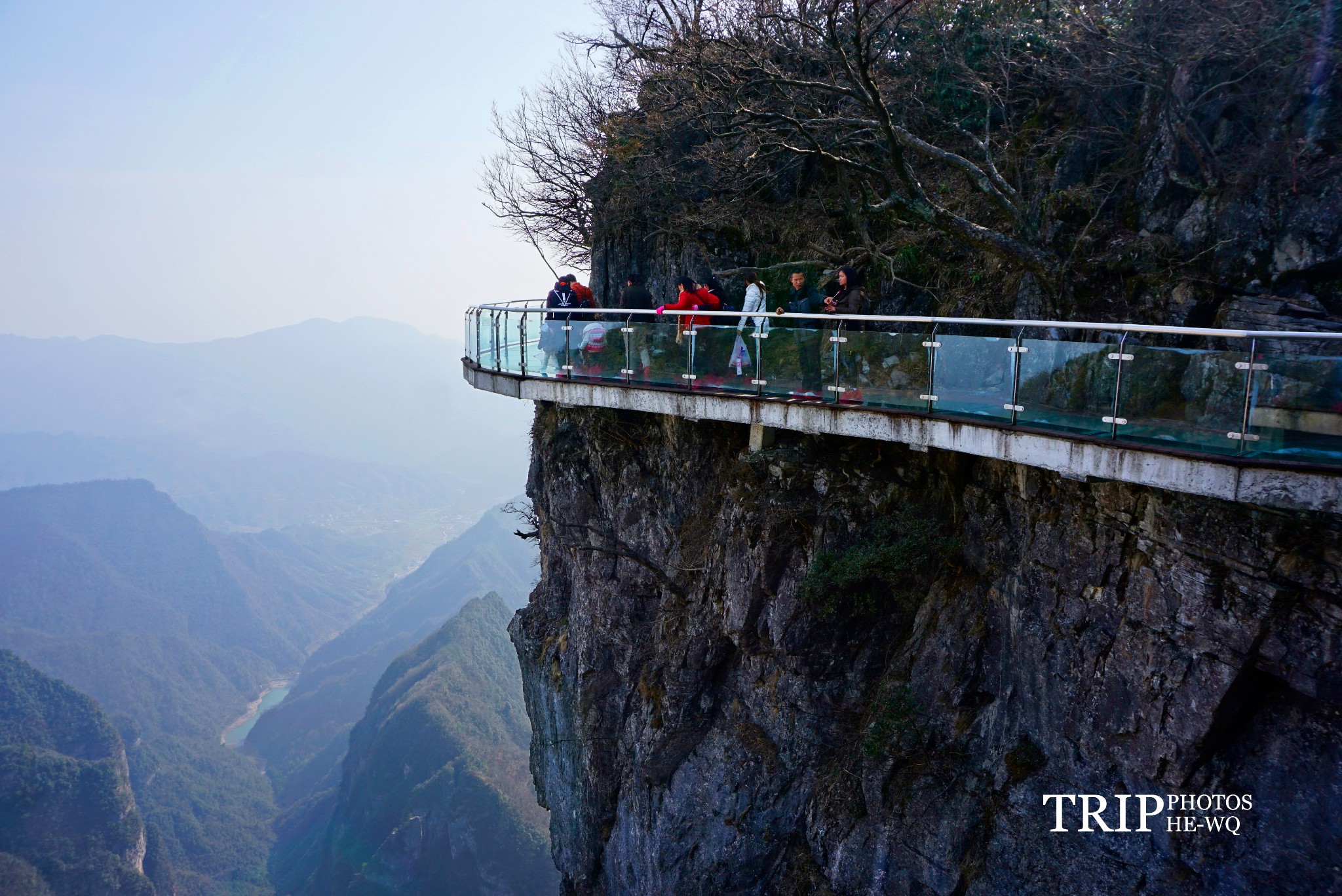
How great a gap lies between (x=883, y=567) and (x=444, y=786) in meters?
80.3

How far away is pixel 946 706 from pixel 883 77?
1137cm

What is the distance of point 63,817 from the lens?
78375 millimetres

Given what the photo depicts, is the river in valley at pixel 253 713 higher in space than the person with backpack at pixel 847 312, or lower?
lower

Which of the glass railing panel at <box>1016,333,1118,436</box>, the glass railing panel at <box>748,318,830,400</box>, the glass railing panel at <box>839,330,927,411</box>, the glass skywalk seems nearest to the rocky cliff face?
the glass skywalk

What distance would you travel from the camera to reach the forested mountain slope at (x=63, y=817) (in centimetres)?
7256

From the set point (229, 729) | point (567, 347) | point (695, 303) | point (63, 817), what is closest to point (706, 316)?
point (695, 303)

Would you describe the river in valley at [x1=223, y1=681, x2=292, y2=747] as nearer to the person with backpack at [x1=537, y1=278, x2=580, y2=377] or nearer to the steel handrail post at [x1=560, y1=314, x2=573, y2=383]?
the person with backpack at [x1=537, y1=278, x2=580, y2=377]

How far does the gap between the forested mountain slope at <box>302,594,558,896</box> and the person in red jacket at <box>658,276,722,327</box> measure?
212 feet

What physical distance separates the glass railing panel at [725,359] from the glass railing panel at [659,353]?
0.23 metres

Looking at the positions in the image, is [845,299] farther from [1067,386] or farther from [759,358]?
[1067,386]

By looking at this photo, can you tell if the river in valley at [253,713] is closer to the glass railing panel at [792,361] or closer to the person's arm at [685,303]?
the person's arm at [685,303]

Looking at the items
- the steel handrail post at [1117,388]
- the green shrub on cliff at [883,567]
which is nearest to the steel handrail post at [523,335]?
the green shrub on cliff at [883,567]

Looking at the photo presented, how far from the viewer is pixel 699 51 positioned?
12609mm

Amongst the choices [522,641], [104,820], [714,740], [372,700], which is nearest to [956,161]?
[714,740]
